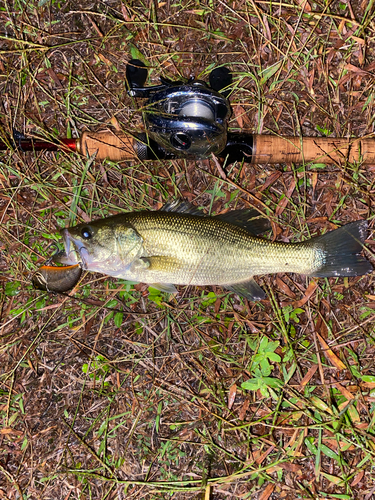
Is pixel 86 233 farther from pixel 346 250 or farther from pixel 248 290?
pixel 346 250

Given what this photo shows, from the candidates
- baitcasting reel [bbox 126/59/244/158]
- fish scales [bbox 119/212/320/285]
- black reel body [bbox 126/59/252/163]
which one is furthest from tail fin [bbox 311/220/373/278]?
baitcasting reel [bbox 126/59/244/158]

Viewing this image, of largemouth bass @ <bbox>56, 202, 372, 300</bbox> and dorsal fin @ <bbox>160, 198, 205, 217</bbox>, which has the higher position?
dorsal fin @ <bbox>160, 198, 205, 217</bbox>

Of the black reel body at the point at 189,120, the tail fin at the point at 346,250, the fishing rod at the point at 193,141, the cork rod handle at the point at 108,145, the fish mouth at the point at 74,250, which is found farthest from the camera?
the cork rod handle at the point at 108,145

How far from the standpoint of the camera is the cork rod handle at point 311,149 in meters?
3.03

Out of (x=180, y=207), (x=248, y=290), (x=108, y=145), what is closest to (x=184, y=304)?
(x=248, y=290)

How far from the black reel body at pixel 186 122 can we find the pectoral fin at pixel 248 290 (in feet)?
3.61

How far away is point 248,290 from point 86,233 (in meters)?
1.43

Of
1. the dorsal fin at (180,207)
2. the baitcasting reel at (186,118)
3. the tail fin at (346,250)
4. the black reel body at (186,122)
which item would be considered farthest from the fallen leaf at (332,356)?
the baitcasting reel at (186,118)

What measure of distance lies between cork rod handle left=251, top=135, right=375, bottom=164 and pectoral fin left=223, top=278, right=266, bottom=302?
1070 mm

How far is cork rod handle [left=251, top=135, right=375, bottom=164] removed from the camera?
303cm

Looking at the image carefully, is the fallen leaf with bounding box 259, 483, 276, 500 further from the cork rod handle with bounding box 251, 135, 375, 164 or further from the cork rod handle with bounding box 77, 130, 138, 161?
the cork rod handle with bounding box 77, 130, 138, 161

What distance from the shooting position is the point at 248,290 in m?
3.03

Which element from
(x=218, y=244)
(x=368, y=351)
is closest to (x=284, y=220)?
(x=218, y=244)

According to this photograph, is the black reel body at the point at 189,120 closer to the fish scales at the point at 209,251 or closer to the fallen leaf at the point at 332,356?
the fish scales at the point at 209,251
